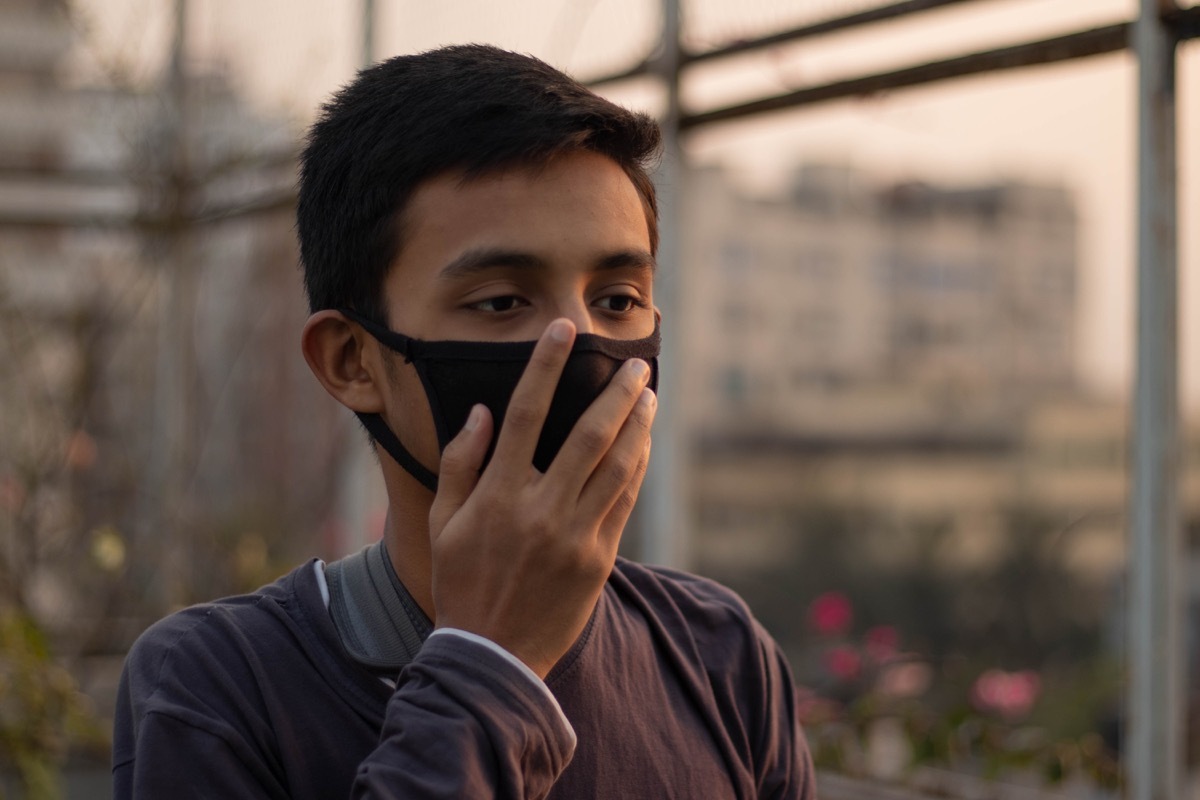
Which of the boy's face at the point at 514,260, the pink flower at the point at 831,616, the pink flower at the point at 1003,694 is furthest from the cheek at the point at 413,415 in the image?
the pink flower at the point at 831,616

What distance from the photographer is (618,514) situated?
4.37ft

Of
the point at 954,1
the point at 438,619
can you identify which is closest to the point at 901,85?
the point at 954,1

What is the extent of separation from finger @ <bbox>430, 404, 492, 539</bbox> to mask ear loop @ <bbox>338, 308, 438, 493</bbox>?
127 mm

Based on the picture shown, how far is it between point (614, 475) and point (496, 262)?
0.23m

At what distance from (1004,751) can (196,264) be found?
11.5ft

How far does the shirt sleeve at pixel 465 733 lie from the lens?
3.93 feet

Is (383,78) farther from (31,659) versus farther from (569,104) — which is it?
(31,659)

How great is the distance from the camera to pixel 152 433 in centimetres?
564

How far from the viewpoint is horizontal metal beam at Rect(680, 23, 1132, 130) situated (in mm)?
2377

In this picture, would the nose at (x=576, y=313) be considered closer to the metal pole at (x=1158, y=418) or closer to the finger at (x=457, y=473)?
the finger at (x=457, y=473)

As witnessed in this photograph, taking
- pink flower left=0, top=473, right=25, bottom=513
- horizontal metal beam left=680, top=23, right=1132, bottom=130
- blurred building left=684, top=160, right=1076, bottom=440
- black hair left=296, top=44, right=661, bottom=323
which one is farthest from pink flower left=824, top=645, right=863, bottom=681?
blurred building left=684, top=160, right=1076, bottom=440

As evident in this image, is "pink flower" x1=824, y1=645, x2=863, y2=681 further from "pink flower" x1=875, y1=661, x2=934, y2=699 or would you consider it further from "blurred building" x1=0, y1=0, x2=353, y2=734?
"blurred building" x1=0, y1=0, x2=353, y2=734

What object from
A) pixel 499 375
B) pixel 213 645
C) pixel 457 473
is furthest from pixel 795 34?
pixel 213 645

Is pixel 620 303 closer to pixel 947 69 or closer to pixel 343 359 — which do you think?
pixel 343 359
